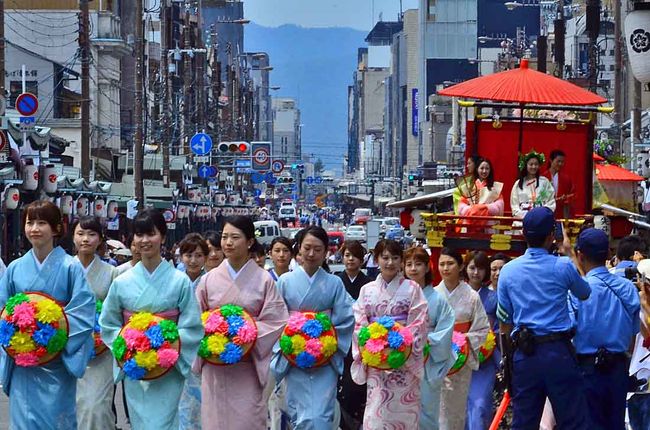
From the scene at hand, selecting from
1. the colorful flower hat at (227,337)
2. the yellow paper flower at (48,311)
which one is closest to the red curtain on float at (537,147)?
the colorful flower hat at (227,337)

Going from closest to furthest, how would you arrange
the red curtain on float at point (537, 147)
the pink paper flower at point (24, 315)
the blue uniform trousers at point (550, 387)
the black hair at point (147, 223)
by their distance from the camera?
the blue uniform trousers at point (550, 387) < the pink paper flower at point (24, 315) < the black hair at point (147, 223) < the red curtain on float at point (537, 147)

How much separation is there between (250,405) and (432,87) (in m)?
137

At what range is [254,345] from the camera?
33.7 ft

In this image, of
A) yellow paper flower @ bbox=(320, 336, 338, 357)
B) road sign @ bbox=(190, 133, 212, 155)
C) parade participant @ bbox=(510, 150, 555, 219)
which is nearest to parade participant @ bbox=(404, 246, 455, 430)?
yellow paper flower @ bbox=(320, 336, 338, 357)

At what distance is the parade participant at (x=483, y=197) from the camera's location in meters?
16.4

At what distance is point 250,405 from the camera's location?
10320 millimetres

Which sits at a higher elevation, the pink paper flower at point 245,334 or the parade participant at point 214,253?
the parade participant at point 214,253

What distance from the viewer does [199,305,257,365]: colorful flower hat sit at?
1012 centimetres

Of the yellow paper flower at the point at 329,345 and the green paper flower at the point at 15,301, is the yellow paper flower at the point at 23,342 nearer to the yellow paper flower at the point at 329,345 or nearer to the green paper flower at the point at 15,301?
the green paper flower at the point at 15,301

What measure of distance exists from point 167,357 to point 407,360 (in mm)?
2617

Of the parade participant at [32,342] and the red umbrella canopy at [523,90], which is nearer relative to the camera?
the parade participant at [32,342]

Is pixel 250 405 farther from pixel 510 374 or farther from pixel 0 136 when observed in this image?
pixel 0 136

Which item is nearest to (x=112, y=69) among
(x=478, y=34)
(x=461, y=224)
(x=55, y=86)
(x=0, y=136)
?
(x=55, y=86)

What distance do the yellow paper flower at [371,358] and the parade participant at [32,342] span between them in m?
2.57
